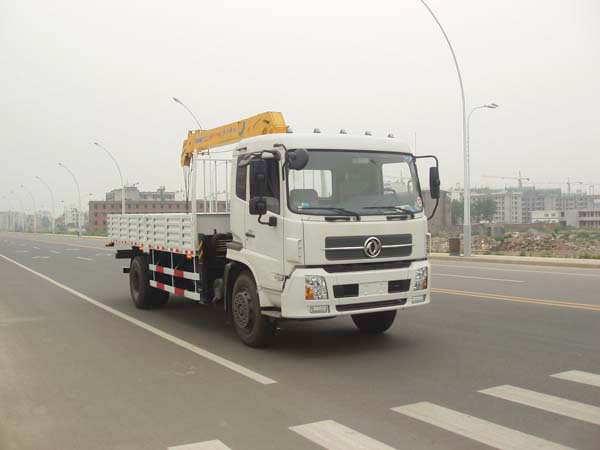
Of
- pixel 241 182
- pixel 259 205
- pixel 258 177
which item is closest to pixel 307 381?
pixel 259 205

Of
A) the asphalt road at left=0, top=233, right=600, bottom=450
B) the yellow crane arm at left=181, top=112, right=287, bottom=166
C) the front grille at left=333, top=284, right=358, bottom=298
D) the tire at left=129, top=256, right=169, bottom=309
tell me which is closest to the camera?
the asphalt road at left=0, top=233, right=600, bottom=450

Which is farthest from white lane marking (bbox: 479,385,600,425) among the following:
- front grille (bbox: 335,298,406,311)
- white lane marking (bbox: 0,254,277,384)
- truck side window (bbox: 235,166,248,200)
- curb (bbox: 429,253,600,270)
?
curb (bbox: 429,253,600,270)

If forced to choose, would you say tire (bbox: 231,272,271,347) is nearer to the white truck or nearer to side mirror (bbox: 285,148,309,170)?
the white truck

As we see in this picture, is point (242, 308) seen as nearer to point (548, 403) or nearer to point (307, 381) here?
point (307, 381)

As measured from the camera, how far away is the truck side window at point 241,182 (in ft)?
25.6

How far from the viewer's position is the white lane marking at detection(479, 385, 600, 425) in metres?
4.86

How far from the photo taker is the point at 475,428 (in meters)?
4.57

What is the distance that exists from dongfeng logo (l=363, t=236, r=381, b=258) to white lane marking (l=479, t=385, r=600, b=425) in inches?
82.3

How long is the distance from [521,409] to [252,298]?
141 inches

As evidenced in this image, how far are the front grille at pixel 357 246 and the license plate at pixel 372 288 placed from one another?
324 mm

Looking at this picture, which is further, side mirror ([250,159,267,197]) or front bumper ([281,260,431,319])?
side mirror ([250,159,267,197])

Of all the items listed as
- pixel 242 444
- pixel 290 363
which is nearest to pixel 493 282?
pixel 290 363

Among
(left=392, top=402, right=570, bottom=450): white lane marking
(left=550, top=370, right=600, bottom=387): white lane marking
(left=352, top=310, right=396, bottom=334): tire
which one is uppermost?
(left=352, top=310, right=396, bottom=334): tire

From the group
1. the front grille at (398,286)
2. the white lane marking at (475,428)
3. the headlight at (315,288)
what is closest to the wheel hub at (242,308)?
the headlight at (315,288)
